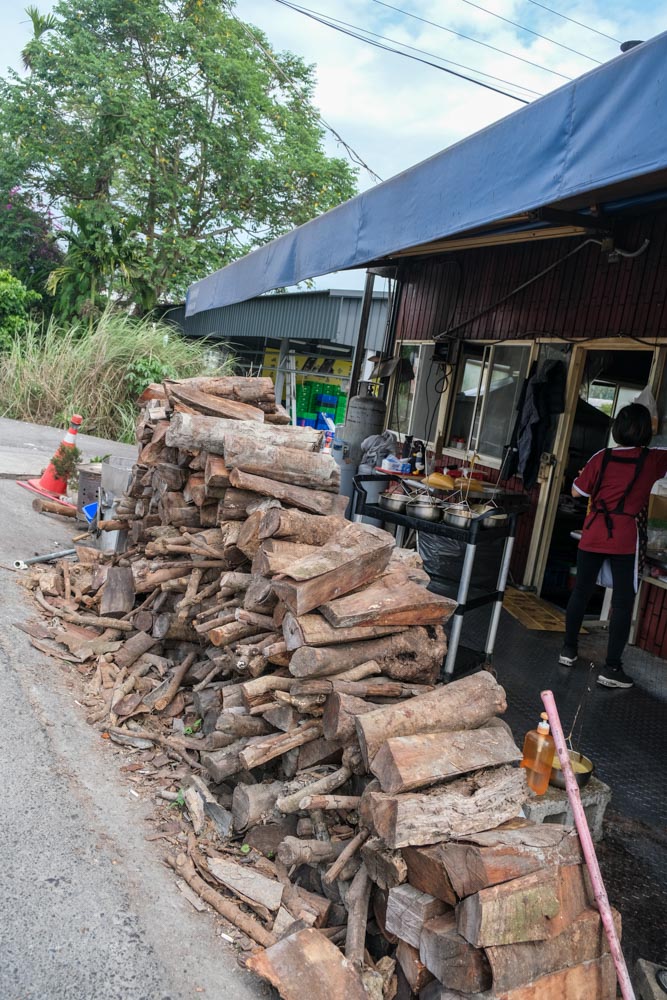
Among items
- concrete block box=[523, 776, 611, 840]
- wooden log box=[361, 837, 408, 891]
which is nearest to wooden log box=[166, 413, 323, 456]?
concrete block box=[523, 776, 611, 840]

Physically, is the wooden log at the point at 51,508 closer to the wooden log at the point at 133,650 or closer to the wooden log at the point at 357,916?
the wooden log at the point at 133,650

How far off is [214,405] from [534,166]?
9.49ft

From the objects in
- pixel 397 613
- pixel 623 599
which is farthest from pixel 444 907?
pixel 623 599

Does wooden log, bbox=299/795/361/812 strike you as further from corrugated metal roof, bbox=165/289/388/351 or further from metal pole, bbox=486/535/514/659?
corrugated metal roof, bbox=165/289/388/351

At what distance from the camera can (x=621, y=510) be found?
5.23 metres

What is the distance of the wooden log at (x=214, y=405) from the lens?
5376 mm

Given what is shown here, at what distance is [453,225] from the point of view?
414 cm

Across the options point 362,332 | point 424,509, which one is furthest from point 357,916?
point 362,332

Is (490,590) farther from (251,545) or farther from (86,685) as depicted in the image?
(86,685)

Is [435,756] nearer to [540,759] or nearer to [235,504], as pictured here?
[540,759]

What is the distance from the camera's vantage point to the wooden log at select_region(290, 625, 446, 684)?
310 cm

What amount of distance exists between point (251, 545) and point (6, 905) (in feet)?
6.42

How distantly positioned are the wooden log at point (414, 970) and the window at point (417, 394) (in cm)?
807

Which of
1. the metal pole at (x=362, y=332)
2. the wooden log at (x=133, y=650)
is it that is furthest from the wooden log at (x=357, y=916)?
the metal pole at (x=362, y=332)
